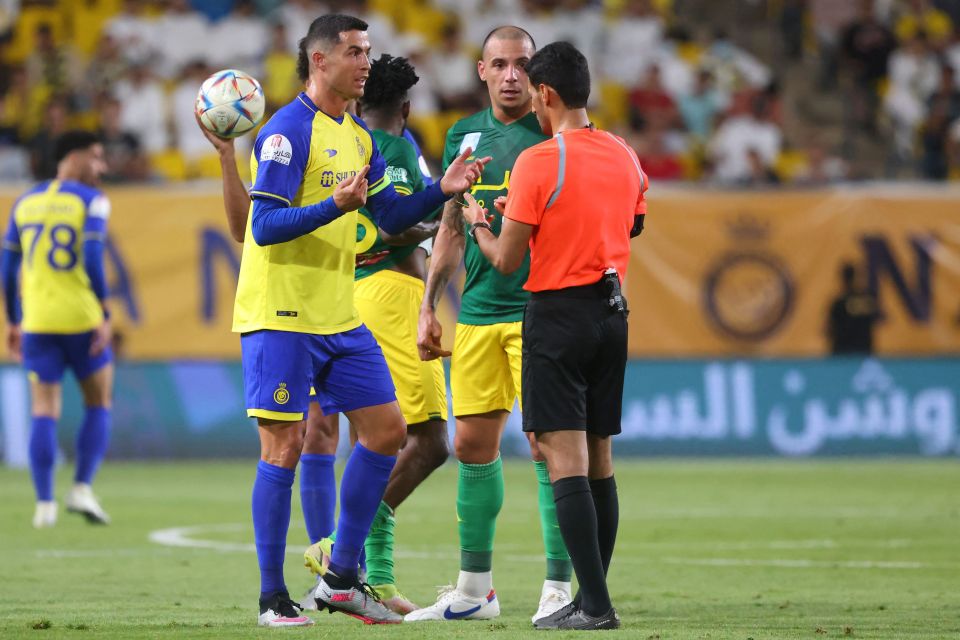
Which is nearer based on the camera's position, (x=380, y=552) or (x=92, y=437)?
(x=380, y=552)

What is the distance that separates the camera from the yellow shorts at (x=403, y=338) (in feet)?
25.7

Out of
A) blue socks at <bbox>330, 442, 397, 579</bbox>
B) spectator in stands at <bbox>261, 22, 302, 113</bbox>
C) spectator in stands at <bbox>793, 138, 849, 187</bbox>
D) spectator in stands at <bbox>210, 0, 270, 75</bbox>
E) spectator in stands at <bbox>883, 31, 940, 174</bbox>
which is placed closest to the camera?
blue socks at <bbox>330, 442, 397, 579</bbox>

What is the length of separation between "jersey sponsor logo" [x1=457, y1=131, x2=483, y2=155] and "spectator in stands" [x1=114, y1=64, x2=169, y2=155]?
12.9m

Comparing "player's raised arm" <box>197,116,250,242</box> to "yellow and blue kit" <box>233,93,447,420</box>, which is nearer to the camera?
"yellow and blue kit" <box>233,93,447,420</box>

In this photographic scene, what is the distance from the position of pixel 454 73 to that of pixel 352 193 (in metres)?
15.0

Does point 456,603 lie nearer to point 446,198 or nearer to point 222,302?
point 446,198

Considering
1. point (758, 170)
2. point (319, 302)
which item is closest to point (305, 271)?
point (319, 302)

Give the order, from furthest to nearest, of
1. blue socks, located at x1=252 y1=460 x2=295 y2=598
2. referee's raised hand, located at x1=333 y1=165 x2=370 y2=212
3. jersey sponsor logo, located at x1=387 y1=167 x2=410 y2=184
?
jersey sponsor logo, located at x1=387 y1=167 x2=410 y2=184, blue socks, located at x1=252 y1=460 x2=295 y2=598, referee's raised hand, located at x1=333 y1=165 x2=370 y2=212

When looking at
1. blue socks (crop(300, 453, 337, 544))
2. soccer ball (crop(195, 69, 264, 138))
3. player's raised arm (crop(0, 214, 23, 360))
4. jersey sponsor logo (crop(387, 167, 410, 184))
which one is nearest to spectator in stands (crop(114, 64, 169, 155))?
player's raised arm (crop(0, 214, 23, 360))

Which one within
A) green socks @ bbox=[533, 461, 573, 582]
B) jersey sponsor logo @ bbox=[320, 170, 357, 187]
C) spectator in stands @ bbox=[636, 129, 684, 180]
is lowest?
green socks @ bbox=[533, 461, 573, 582]

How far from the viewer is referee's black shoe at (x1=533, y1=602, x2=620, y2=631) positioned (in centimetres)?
627

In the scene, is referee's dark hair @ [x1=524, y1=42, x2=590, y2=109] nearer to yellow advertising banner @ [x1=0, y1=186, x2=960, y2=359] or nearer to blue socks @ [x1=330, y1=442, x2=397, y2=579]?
blue socks @ [x1=330, y1=442, x2=397, y2=579]

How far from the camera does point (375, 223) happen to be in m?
7.73

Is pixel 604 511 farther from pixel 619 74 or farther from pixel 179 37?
pixel 619 74
